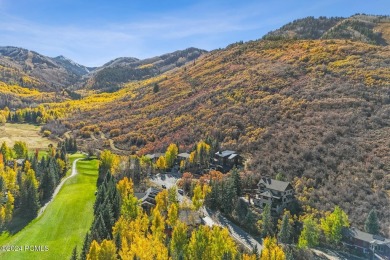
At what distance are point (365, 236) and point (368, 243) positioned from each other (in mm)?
1360

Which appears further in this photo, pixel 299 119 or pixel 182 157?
pixel 299 119

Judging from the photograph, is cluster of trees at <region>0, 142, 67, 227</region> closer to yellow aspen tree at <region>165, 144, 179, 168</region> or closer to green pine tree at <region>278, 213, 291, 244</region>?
yellow aspen tree at <region>165, 144, 179, 168</region>

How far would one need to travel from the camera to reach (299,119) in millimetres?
105250

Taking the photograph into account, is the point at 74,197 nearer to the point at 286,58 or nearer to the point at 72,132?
the point at 72,132

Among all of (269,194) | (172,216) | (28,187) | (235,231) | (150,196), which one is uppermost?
(269,194)

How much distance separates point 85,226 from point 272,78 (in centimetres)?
10324

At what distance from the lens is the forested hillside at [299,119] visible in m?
75.1

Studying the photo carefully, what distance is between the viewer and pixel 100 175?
342 feet

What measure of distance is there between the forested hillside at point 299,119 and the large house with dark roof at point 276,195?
3556mm

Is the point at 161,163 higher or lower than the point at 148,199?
higher

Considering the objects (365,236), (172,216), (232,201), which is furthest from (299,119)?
(172,216)

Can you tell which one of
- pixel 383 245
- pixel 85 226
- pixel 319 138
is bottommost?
pixel 85 226

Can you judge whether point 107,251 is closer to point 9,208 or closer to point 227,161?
point 9,208

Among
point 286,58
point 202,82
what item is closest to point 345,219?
point 286,58
